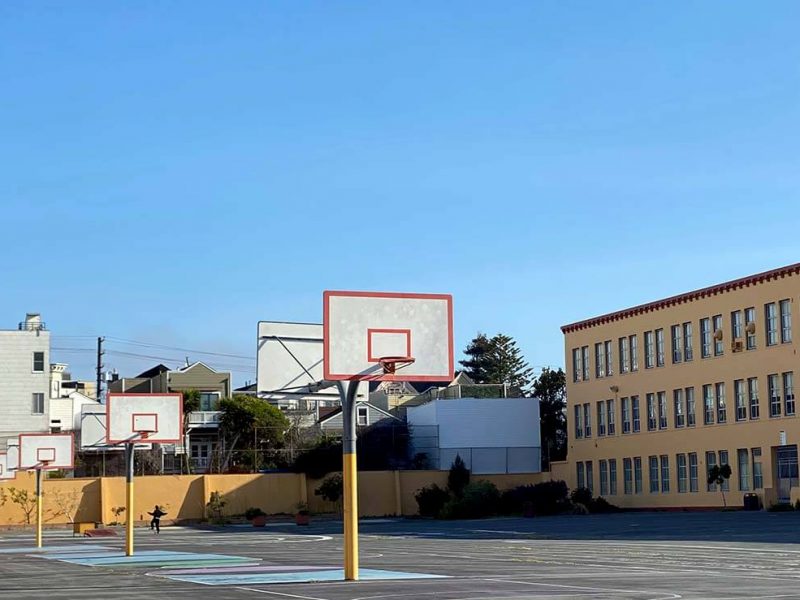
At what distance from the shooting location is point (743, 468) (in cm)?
6744

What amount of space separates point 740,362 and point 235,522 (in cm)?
2868

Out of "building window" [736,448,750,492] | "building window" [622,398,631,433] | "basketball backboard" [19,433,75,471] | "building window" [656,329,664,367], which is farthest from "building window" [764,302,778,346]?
"basketball backboard" [19,433,75,471]

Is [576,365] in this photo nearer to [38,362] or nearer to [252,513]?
[252,513]

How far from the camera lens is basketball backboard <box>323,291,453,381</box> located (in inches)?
916

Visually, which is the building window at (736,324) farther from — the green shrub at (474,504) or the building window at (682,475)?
the green shrub at (474,504)

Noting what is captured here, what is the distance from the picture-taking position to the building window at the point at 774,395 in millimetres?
64875

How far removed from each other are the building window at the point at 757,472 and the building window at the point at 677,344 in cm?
831

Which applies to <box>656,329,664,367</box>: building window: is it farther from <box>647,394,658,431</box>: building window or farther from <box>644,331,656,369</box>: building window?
<box>647,394,658,431</box>: building window

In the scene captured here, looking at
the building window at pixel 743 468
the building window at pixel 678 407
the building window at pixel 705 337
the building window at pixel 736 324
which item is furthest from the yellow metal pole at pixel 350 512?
the building window at pixel 678 407

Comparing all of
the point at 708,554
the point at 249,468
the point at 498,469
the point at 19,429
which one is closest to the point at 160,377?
the point at 19,429

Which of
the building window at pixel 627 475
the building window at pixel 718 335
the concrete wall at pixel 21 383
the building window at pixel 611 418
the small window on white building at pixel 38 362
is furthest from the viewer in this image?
the small window on white building at pixel 38 362

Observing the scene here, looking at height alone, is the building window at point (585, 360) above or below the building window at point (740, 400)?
above

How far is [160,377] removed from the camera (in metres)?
116

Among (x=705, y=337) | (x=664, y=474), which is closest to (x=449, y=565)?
(x=705, y=337)
